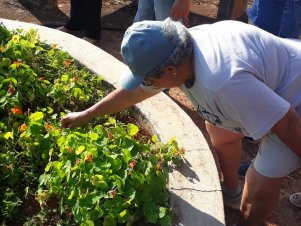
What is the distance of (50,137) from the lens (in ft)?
7.50

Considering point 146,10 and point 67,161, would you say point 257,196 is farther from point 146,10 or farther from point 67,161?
point 146,10

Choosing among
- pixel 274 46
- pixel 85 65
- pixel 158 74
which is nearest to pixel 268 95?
pixel 274 46

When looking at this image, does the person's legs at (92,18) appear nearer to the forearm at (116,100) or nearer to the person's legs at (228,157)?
the person's legs at (228,157)

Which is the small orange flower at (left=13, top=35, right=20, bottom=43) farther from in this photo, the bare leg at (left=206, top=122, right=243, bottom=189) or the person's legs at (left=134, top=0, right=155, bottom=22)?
the bare leg at (left=206, top=122, right=243, bottom=189)

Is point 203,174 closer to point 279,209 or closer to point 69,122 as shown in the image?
point 69,122

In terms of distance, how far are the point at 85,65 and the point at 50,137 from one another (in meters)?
0.91

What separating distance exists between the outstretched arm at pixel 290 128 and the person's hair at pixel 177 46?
0.45m

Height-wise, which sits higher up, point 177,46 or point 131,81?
point 177,46

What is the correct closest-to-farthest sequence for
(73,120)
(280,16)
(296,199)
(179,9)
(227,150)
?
1. (73,120)
2. (227,150)
3. (280,16)
4. (296,199)
5. (179,9)

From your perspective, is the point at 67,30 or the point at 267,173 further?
the point at 67,30

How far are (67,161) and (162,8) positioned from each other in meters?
1.72

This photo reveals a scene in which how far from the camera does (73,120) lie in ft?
7.74

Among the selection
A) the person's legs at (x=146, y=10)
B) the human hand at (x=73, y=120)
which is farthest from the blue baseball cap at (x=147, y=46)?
the person's legs at (x=146, y=10)

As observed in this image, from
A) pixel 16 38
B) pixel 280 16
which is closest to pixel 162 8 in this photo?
pixel 280 16
